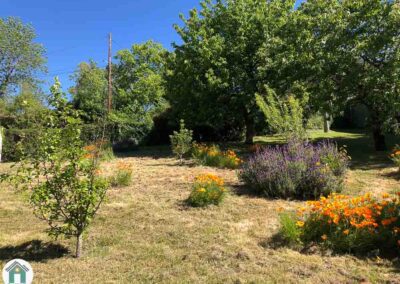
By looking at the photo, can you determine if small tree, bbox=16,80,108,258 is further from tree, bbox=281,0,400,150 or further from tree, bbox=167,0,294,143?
tree, bbox=167,0,294,143

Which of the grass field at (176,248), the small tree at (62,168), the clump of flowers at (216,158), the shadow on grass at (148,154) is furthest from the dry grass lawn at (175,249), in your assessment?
the shadow on grass at (148,154)

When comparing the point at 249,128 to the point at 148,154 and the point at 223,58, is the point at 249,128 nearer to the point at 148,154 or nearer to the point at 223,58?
the point at 223,58

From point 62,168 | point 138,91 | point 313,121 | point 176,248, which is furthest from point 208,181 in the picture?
point 138,91

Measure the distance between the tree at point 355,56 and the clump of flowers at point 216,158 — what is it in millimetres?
4136

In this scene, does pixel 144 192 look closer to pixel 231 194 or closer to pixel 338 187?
pixel 231 194

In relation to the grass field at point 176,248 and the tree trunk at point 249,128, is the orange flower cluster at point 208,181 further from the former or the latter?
the tree trunk at point 249,128

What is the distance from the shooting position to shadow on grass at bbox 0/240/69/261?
4445 millimetres

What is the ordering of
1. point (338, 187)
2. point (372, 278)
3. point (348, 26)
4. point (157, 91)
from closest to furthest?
point (372, 278) → point (338, 187) → point (348, 26) → point (157, 91)

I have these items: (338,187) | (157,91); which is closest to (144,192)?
(338,187)

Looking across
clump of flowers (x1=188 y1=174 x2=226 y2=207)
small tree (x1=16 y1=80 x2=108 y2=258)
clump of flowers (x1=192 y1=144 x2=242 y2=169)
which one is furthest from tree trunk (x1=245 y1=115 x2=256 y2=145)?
small tree (x1=16 y1=80 x2=108 y2=258)

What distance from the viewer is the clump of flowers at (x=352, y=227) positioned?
4.39m

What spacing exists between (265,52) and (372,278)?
12.3m

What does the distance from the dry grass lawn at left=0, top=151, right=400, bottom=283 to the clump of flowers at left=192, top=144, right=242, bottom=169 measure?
3153 mm

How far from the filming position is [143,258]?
4359mm
